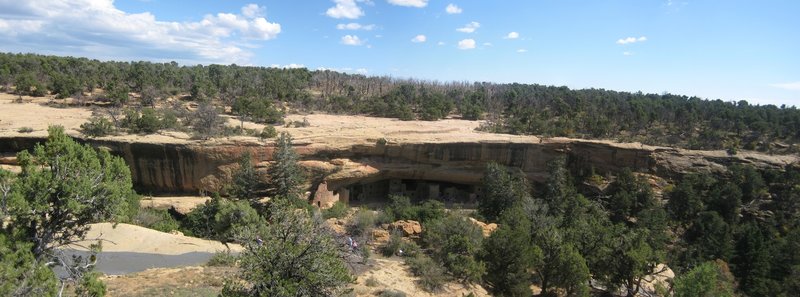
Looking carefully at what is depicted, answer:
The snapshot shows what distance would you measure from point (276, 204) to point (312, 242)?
1.49 m

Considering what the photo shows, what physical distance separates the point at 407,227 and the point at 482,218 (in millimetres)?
6632

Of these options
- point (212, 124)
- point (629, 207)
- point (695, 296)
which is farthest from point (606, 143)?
point (212, 124)

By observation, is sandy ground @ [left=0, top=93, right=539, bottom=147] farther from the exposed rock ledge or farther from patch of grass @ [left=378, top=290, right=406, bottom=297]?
patch of grass @ [left=378, top=290, right=406, bottom=297]

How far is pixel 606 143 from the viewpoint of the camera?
38.0m

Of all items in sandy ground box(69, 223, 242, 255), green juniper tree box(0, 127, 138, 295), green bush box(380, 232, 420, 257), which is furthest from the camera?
green bush box(380, 232, 420, 257)

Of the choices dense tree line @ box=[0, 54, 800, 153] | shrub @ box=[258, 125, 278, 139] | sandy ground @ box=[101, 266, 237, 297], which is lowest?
sandy ground @ box=[101, 266, 237, 297]

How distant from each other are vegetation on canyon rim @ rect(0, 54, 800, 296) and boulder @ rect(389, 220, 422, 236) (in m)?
0.83

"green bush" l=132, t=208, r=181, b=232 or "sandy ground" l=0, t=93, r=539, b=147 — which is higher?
"sandy ground" l=0, t=93, r=539, b=147

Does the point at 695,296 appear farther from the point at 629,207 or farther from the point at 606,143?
the point at 606,143

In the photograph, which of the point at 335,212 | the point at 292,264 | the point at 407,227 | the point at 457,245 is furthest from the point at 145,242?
the point at 292,264

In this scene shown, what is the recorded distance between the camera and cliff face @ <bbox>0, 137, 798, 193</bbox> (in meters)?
29.2

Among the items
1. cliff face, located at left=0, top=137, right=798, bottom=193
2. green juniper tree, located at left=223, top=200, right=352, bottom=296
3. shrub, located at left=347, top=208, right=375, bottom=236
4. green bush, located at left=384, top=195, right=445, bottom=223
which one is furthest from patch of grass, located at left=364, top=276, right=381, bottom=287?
cliff face, located at left=0, top=137, right=798, bottom=193

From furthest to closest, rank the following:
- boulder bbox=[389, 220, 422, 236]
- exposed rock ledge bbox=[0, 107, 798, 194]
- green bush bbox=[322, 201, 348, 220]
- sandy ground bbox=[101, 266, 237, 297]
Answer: green bush bbox=[322, 201, 348, 220] → exposed rock ledge bbox=[0, 107, 798, 194] → boulder bbox=[389, 220, 422, 236] → sandy ground bbox=[101, 266, 237, 297]

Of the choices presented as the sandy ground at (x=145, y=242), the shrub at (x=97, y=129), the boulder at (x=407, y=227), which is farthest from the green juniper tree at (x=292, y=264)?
the shrub at (x=97, y=129)
